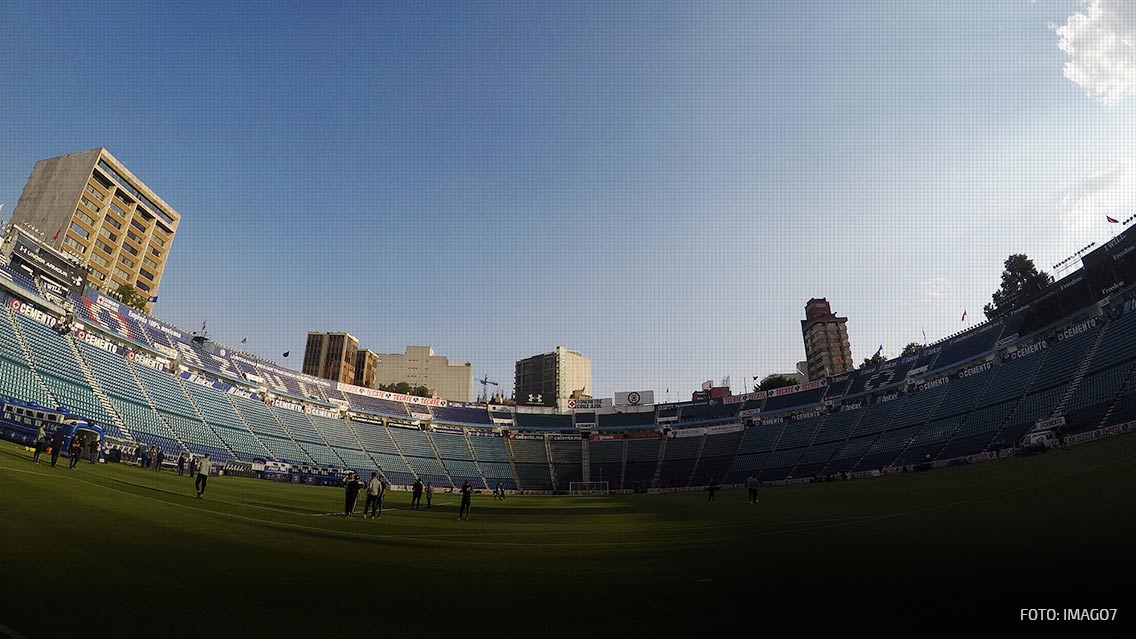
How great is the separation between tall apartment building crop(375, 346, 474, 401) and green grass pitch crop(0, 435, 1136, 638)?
159589mm

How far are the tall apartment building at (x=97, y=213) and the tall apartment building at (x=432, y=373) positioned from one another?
77374 millimetres

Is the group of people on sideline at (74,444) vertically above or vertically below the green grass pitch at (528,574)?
above

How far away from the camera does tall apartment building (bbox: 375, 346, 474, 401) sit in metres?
171

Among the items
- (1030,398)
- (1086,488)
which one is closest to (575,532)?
(1086,488)

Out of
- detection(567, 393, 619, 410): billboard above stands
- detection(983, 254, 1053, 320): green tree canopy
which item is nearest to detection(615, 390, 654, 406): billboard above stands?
detection(567, 393, 619, 410): billboard above stands

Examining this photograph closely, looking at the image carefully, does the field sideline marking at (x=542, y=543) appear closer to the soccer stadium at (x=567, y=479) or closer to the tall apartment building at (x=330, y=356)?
the soccer stadium at (x=567, y=479)

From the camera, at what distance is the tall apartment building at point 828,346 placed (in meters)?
139

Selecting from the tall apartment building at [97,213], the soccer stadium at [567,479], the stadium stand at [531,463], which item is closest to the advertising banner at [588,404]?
the soccer stadium at [567,479]

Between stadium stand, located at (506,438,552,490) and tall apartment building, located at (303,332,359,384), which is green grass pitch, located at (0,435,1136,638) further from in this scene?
tall apartment building, located at (303,332,359,384)

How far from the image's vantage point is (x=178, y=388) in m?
50.5

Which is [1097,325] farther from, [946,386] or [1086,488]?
[1086,488]

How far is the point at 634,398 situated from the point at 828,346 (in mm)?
76552

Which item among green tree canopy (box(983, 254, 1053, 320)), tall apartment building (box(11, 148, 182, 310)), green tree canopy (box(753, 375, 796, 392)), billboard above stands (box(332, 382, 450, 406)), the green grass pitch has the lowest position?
the green grass pitch

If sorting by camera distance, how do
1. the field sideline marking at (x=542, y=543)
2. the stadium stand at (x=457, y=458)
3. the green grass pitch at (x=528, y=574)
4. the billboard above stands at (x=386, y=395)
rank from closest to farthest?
the green grass pitch at (x=528, y=574) < the field sideline marking at (x=542, y=543) < the stadium stand at (x=457, y=458) < the billboard above stands at (x=386, y=395)
